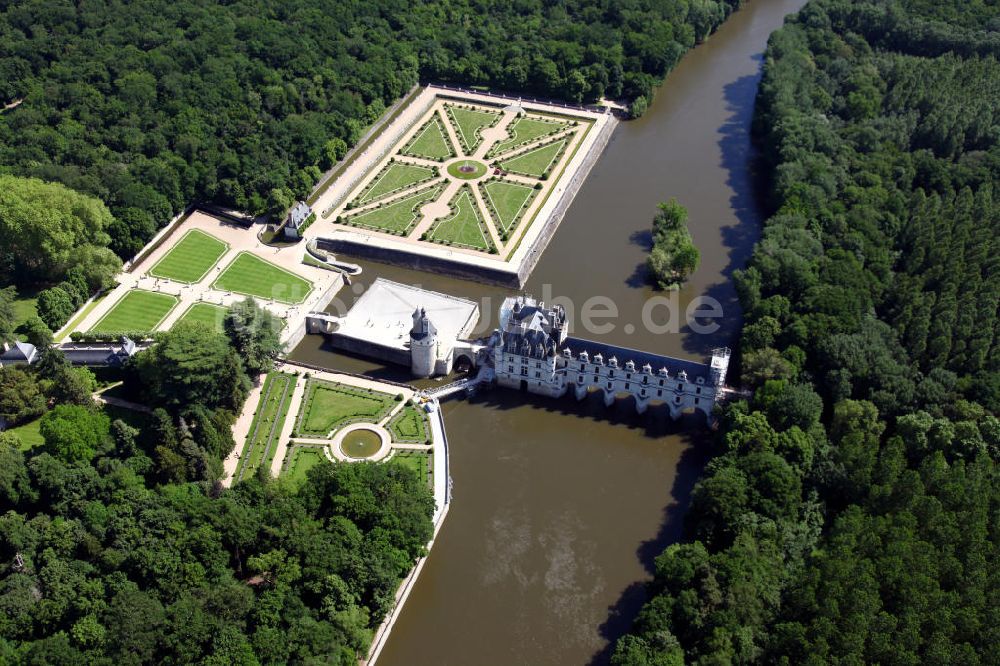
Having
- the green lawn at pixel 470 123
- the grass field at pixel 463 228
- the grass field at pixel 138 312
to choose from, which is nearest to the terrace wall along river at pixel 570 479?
the grass field at pixel 463 228

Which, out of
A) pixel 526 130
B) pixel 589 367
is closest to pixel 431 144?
pixel 526 130

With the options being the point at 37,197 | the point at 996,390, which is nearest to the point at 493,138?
the point at 37,197

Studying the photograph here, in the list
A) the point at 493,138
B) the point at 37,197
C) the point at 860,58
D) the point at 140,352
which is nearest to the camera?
the point at 140,352

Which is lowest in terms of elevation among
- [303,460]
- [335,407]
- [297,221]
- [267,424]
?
[303,460]

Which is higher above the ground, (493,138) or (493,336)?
(493,138)

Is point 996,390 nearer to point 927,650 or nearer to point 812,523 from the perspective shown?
point 812,523

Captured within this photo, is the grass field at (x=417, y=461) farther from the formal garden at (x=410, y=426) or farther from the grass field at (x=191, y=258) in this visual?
the grass field at (x=191, y=258)

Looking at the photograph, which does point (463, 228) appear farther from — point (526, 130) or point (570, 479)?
point (570, 479)
